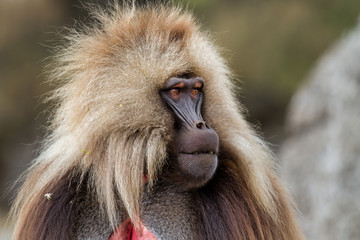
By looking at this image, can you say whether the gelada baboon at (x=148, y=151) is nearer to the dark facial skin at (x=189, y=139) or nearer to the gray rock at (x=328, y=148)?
the dark facial skin at (x=189, y=139)

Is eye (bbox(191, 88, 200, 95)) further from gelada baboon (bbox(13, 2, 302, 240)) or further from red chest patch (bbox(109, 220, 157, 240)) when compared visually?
red chest patch (bbox(109, 220, 157, 240))

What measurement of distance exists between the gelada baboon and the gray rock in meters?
2.10

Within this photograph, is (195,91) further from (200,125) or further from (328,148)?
(328,148)

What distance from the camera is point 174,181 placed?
324cm

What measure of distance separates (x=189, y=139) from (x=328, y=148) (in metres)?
3.01

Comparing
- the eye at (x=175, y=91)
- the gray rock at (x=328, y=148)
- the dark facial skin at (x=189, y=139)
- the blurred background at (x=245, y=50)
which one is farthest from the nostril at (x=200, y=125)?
the blurred background at (x=245, y=50)

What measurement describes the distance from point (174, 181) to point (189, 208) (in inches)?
6.5

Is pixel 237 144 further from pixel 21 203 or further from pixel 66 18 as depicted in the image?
pixel 66 18

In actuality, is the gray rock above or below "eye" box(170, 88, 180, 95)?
below

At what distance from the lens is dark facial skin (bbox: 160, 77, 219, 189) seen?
305 cm

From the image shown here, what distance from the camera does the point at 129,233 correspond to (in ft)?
10.5

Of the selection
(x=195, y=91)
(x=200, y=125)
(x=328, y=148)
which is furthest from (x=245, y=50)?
(x=200, y=125)

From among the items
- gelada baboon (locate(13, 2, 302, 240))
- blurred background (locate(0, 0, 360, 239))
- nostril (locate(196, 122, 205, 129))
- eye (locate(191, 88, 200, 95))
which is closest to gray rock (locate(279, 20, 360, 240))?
gelada baboon (locate(13, 2, 302, 240))

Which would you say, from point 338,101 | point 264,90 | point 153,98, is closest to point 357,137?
point 338,101
